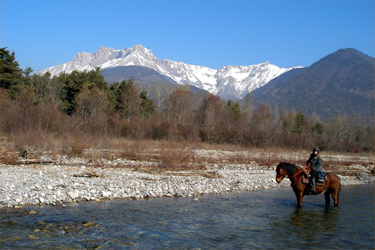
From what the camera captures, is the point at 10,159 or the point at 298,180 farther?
the point at 10,159

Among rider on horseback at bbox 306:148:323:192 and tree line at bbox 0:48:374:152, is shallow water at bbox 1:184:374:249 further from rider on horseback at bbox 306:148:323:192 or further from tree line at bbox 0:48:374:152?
tree line at bbox 0:48:374:152

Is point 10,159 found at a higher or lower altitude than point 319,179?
lower

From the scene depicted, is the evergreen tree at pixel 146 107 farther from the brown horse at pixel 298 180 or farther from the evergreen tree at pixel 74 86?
the brown horse at pixel 298 180

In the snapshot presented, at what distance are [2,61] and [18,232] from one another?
48.6 metres

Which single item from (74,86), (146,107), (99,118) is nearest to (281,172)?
(99,118)

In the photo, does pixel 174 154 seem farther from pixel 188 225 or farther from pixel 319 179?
pixel 188 225

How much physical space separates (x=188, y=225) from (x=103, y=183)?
22.7ft

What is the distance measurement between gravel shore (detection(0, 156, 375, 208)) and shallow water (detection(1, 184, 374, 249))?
2.78ft

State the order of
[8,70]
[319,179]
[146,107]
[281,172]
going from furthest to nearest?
[146,107], [8,70], [319,179], [281,172]

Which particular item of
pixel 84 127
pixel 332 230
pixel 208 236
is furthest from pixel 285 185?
pixel 84 127

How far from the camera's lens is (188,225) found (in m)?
10.8

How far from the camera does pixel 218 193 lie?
54.8 feet

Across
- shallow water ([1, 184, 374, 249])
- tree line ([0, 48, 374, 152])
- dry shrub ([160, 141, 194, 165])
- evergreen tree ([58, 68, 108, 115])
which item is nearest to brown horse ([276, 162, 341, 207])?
shallow water ([1, 184, 374, 249])

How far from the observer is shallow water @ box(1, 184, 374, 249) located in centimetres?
900
